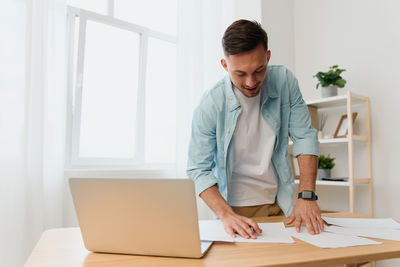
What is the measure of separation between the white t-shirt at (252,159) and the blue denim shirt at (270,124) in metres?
0.03

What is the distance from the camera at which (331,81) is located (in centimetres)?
258

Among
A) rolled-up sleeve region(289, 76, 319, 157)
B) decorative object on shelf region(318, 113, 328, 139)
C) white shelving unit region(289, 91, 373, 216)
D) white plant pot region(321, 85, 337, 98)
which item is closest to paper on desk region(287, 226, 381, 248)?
rolled-up sleeve region(289, 76, 319, 157)

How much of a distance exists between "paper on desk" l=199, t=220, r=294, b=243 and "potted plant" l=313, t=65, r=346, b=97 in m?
1.78

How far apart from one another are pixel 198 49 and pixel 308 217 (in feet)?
6.96

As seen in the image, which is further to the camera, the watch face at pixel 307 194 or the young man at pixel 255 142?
the young man at pixel 255 142

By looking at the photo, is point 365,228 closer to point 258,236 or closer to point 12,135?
point 258,236

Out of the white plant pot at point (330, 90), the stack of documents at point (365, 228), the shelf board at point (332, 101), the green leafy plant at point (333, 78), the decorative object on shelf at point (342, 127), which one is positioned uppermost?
the green leafy plant at point (333, 78)

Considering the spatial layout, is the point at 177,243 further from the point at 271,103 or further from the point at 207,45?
the point at 207,45

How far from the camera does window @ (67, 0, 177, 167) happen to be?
244cm

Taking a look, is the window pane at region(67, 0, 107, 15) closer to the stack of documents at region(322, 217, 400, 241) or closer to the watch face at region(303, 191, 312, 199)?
the watch face at region(303, 191, 312, 199)

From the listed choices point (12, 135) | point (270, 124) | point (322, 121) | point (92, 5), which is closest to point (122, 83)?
point (92, 5)

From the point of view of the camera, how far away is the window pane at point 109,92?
252cm

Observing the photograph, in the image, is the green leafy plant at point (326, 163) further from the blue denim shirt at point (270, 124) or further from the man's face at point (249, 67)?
the man's face at point (249, 67)

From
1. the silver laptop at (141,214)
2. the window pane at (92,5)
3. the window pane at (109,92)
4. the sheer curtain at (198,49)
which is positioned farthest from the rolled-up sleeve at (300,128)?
the window pane at (92,5)
